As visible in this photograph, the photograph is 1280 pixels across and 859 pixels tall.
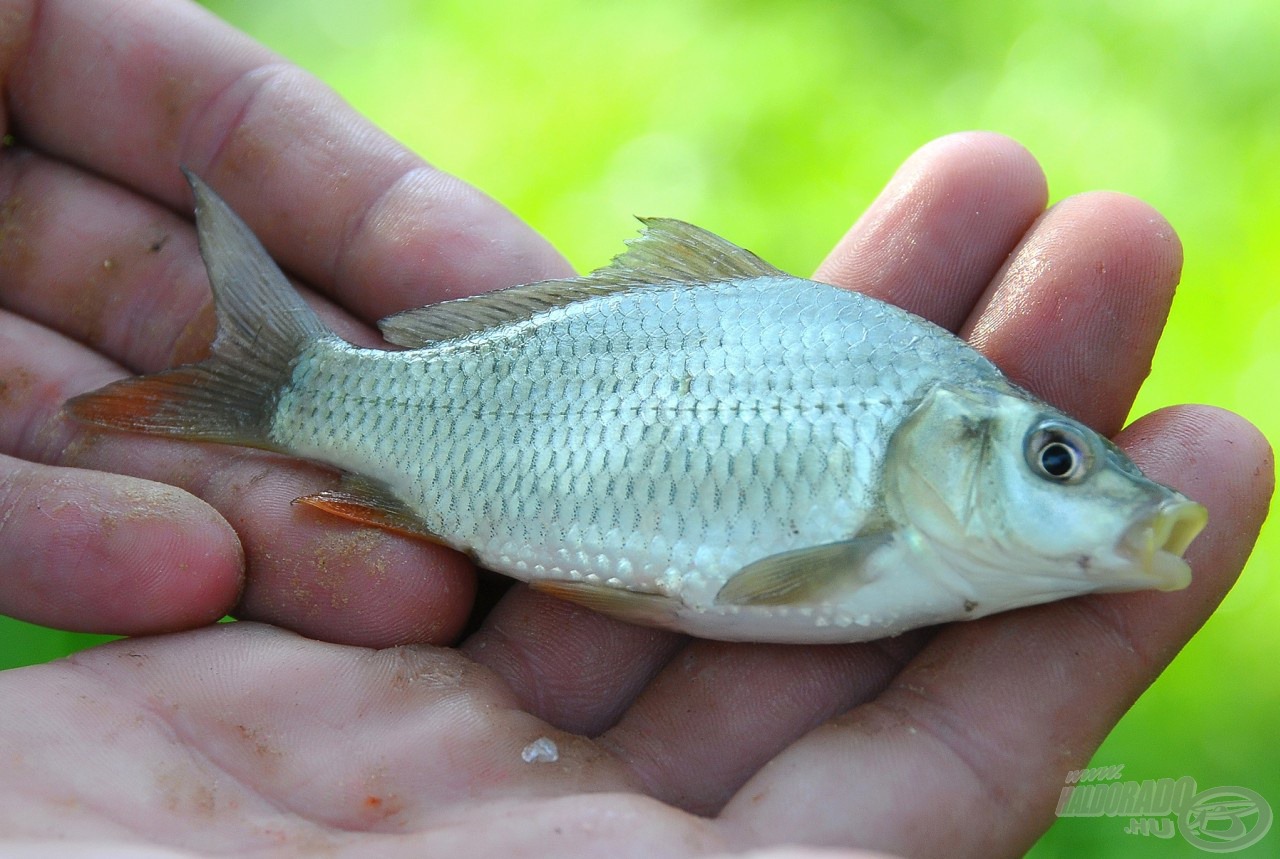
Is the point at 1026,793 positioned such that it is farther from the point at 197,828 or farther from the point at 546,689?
the point at 197,828

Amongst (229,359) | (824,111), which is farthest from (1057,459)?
(824,111)

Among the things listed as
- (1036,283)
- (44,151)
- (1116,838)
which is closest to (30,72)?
(44,151)

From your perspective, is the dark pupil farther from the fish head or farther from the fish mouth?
the fish mouth

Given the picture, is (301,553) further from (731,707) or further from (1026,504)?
(1026,504)

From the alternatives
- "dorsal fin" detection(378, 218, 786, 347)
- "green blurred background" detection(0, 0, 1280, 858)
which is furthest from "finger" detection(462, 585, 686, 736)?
"green blurred background" detection(0, 0, 1280, 858)

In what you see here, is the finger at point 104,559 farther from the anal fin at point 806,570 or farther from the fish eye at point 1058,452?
the fish eye at point 1058,452

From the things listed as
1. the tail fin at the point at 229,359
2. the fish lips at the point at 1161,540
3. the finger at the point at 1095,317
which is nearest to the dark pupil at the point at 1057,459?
the fish lips at the point at 1161,540
